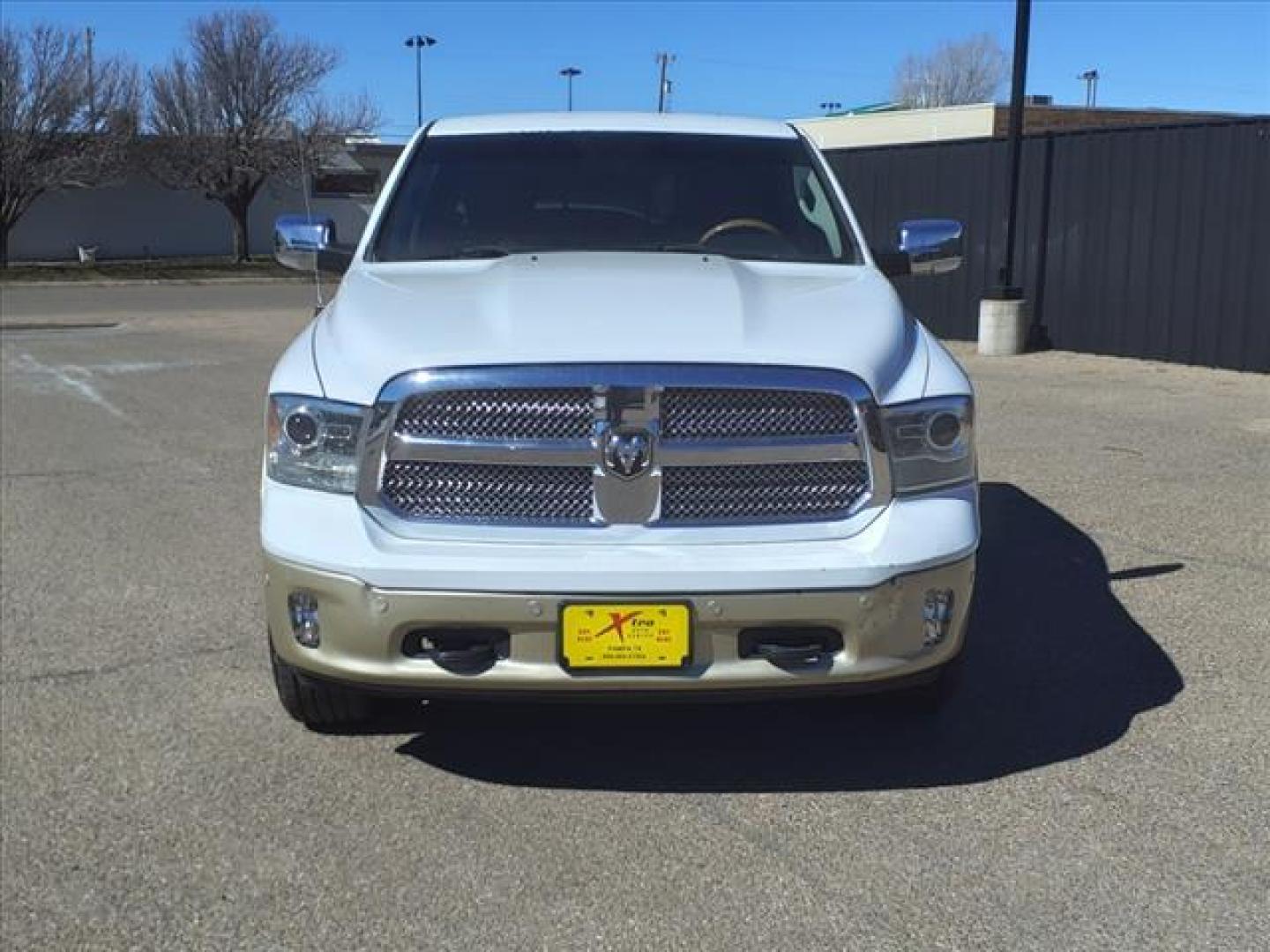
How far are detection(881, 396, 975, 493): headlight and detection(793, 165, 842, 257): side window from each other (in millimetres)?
1288

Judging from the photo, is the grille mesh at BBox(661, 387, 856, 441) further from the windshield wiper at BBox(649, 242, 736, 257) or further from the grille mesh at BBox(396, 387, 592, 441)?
the windshield wiper at BBox(649, 242, 736, 257)

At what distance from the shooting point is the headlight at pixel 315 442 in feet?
11.6

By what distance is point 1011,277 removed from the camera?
1596 centimetres

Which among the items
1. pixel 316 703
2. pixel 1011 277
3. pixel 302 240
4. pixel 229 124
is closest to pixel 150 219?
pixel 229 124

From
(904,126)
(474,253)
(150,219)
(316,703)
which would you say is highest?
(904,126)

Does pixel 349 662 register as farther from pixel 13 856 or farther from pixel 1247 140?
pixel 1247 140

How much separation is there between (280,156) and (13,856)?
43.3m

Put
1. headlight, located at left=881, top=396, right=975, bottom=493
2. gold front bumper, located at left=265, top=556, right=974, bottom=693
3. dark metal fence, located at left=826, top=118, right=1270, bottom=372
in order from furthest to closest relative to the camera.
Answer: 1. dark metal fence, located at left=826, top=118, right=1270, bottom=372
2. headlight, located at left=881, top=396, right=975, bottom=493
3. gold front bumper, located at left=265, top=556, right=974, bottom=693

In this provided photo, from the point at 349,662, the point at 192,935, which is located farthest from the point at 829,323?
the point at 192,935

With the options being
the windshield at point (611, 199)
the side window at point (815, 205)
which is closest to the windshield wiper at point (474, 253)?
the windshield at point (611, 199)

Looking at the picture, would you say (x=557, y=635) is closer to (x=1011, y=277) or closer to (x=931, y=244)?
(x=931, y=244)

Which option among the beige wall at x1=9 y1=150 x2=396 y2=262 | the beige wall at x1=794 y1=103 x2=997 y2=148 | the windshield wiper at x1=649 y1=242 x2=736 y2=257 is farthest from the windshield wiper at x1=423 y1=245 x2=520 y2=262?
the beige wall at x1=9 y1=150 x2=396 y2=262

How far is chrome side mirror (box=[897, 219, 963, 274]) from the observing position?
5367 mm

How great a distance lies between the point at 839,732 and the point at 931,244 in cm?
210
